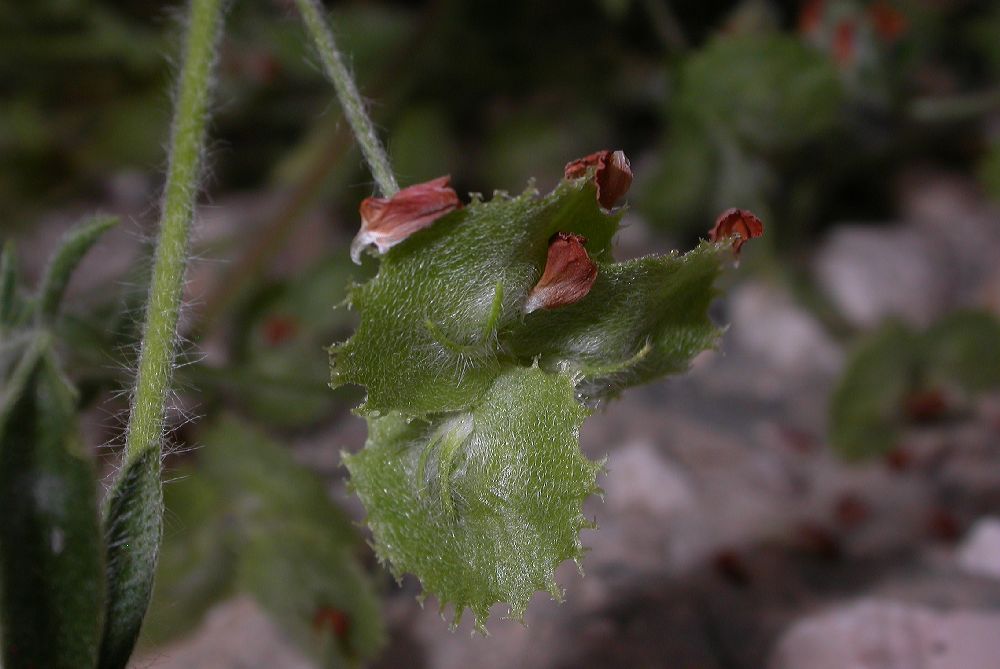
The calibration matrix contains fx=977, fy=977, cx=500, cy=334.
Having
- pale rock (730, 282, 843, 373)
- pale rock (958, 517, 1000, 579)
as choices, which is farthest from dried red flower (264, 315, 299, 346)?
pale rock (958, 517, 1000, 579)

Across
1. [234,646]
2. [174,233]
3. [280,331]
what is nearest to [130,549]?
[174,233]

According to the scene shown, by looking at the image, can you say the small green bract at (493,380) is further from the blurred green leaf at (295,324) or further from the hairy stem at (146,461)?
the blurred green leaf at (295,324)

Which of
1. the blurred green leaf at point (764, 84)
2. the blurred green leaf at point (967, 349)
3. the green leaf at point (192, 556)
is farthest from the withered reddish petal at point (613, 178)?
the blurred green leaf at point (967, 349)

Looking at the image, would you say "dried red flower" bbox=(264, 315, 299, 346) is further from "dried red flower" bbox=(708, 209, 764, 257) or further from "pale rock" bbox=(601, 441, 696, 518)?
"dried red flower" bbox=(708, 209, 764, 257)

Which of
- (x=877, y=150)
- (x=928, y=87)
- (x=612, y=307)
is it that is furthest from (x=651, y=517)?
(x=928, y=87)

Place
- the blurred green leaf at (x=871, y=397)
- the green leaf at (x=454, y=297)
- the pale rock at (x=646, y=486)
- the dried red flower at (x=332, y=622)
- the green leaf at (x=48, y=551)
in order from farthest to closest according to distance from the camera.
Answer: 1. the blurred green leaf at (x=871, y=397)
2. the pale rock at (x=646, y=486)
3. the dried red flower at (x=332, y=622)
4. the green leaf at (x=454, y=297)
5. the green leaf at (x=48, y=551)

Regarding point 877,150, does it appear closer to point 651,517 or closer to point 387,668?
point 651,517
